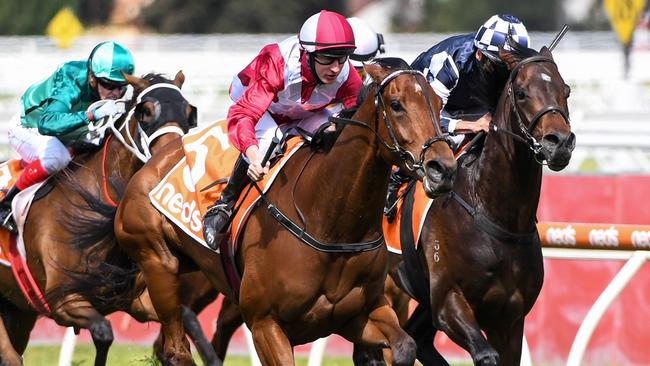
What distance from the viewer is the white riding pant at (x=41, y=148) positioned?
7102 mm

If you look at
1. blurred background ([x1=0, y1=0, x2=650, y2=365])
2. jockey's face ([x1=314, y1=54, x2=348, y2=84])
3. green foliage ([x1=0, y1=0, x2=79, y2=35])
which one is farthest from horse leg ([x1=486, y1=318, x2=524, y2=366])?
green foliage ([x1=0, y1=0, x2=79, y2=35])

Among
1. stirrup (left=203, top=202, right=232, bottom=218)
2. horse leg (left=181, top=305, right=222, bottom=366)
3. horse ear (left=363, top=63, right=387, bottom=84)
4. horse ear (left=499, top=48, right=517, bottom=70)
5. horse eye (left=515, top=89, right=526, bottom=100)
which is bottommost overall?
horse leg (left=181, top=305, right=222, bottom=366)

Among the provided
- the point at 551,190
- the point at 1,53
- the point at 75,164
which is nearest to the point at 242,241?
the point at 75,164

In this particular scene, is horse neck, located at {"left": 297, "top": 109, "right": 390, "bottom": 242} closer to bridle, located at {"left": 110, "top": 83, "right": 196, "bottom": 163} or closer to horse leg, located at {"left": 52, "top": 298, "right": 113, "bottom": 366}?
bridle, located at {"left": 110, "top": 83, "right": 196, "bottom": 163}

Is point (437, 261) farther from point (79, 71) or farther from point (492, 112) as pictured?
point (79, 71)

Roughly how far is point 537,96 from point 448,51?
3.06ft

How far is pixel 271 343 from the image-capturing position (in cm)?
512

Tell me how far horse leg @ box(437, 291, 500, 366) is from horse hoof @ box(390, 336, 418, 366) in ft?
1.76

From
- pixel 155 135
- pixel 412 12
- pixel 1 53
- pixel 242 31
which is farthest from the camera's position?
pixel 412 12

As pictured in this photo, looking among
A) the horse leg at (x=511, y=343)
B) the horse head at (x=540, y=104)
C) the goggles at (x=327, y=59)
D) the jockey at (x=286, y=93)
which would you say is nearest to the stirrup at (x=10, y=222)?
the jockey at (x=286, y=93)

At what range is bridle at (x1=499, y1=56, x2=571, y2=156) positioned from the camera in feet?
17.8

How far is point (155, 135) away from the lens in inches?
267

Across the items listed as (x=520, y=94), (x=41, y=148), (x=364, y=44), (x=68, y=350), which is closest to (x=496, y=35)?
(x=520, y=94)

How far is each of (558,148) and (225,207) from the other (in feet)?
4.69
